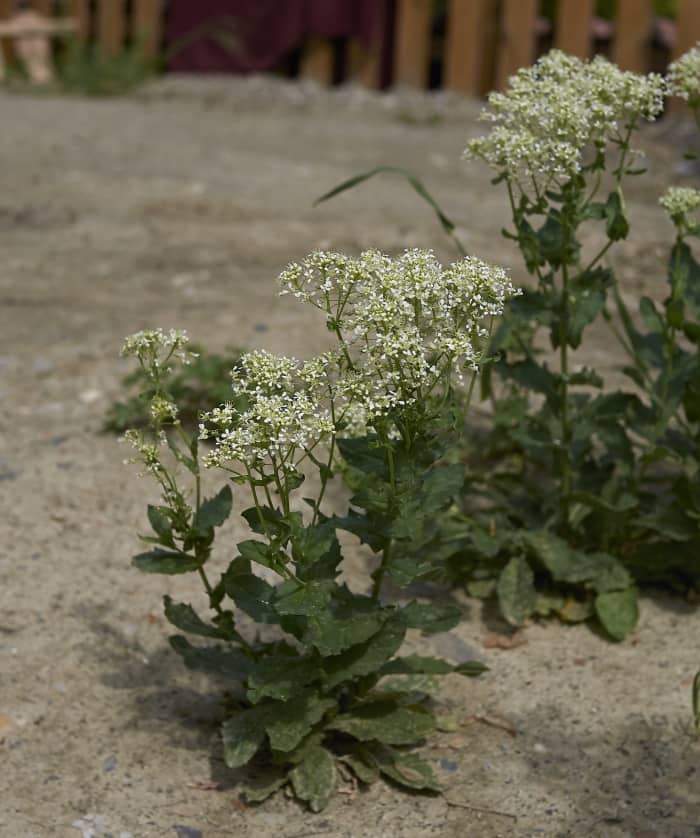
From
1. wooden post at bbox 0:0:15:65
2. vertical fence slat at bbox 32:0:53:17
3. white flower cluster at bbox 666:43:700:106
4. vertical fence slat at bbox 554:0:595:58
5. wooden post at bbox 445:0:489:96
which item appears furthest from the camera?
vertical fence slat at bbox 32:0:53:17

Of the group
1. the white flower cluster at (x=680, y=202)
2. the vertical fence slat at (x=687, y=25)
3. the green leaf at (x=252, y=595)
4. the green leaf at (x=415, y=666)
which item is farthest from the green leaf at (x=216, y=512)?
the vertical fence slat at (x=687, y=25)

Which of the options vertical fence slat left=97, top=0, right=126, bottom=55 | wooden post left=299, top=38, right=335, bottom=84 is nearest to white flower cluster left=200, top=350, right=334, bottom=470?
wooden post left=299, top=38, right=335, bottom=84

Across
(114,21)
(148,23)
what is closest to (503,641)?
(148,23)

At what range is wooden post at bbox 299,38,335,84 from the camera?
8.77 metres

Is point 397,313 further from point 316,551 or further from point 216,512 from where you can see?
point 216,512

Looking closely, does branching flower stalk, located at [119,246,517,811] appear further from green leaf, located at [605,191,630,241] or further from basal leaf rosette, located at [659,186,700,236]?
basal leaf rosette, located at [659,186,700,236]

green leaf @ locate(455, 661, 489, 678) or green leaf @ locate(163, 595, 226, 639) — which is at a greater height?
green leaf @ locate(163, 595, 226, 639)

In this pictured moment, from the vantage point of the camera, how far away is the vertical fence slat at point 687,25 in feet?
23.5

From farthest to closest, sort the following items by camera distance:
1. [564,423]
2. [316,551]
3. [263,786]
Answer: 1. [564,423]
2. [263,786]
3. [316,551]

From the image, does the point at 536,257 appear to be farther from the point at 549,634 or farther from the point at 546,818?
the point at 546,818

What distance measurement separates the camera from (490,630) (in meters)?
3.10

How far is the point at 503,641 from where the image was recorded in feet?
10.0

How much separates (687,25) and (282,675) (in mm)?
5884

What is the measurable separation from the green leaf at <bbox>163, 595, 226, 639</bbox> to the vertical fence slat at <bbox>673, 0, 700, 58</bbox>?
18.6 ft
